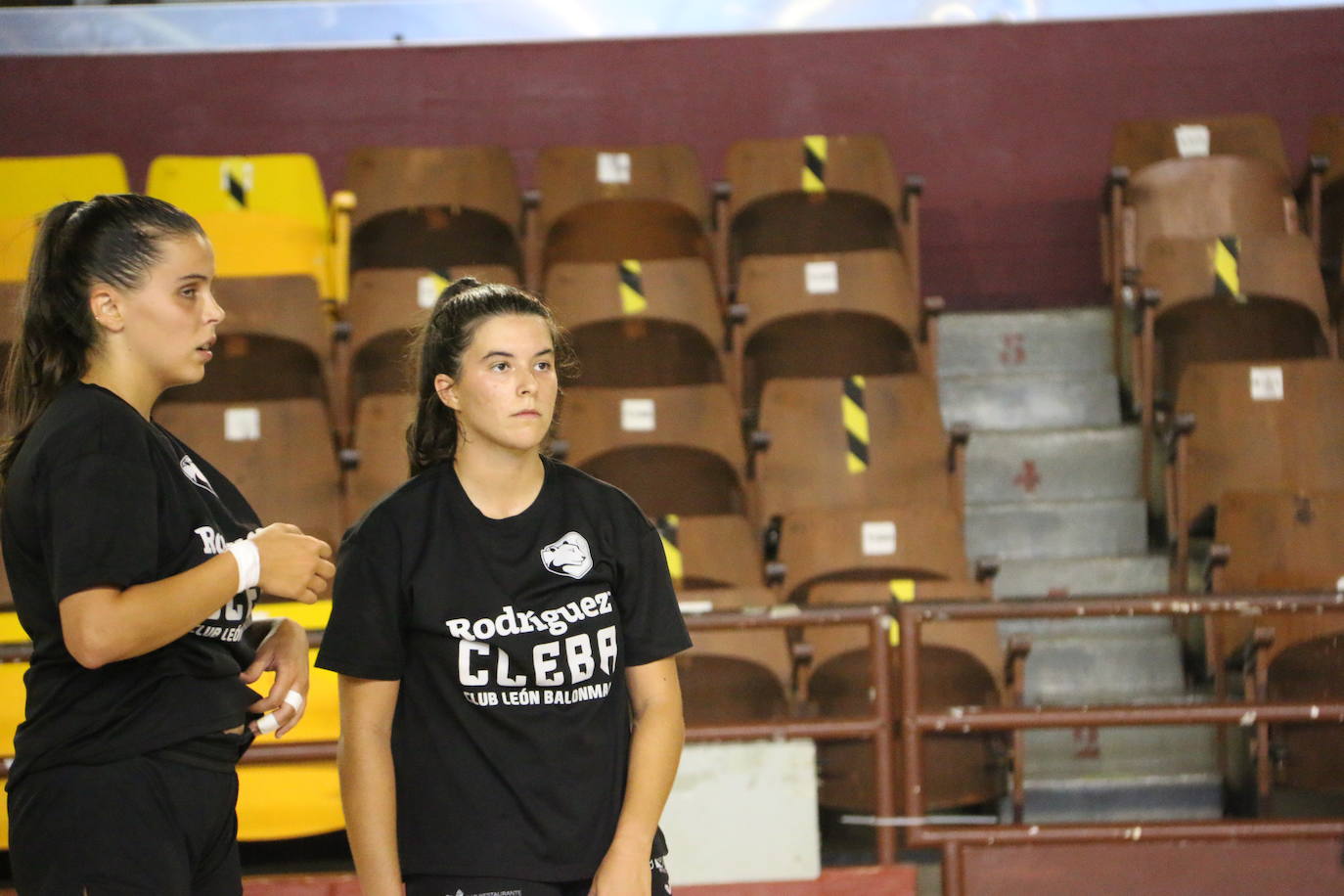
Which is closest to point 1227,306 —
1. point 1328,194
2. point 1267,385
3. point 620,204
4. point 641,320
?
point 1267,385

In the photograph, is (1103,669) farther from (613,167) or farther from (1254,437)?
(613,167)

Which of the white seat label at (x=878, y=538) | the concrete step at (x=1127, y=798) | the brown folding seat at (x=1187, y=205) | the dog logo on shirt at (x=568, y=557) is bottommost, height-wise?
the concrete step at (x=1127, y=798)

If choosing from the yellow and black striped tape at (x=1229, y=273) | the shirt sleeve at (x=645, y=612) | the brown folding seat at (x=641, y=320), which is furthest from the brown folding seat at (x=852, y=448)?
the shirt sleeve at (x=645, y=612)

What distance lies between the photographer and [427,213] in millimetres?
4926

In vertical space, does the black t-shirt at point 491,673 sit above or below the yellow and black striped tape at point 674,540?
below

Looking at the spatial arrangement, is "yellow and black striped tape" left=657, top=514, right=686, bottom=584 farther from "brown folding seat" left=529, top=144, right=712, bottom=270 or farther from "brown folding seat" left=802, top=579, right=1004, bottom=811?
"brown folding seat" left=529, top=144, right=712, bottom=270

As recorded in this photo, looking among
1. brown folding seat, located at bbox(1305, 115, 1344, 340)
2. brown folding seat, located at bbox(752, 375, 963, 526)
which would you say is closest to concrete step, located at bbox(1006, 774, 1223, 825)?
brown folding seat, located at bbox(752, 375, 963, 526)

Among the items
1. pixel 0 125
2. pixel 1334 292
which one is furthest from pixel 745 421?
pixel 0 125

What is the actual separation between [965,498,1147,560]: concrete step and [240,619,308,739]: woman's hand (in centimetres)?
296

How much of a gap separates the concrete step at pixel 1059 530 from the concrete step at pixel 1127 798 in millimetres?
881

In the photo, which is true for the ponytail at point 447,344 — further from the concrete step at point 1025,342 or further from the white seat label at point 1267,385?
the concrete step at point 1025,342

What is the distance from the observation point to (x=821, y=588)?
3.47 meters

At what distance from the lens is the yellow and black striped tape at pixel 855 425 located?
4094 millimetres

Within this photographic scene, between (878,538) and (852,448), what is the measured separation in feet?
1.59
